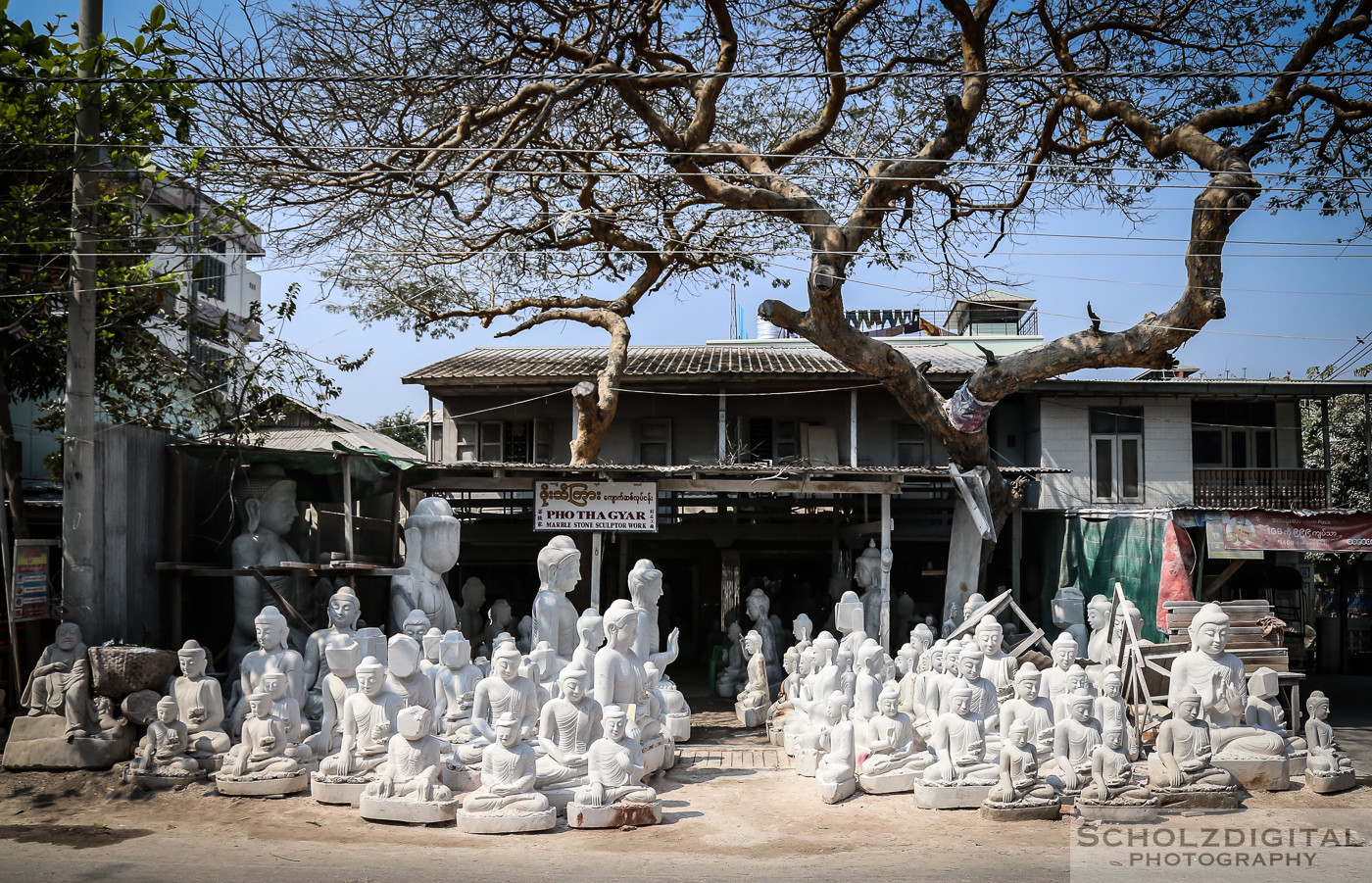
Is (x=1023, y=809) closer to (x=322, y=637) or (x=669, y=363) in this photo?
(x=322, y=637)

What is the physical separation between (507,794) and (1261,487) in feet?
55.8

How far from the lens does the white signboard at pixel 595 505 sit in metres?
13.8

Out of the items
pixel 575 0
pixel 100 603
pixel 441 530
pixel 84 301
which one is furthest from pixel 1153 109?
pixel 100 603

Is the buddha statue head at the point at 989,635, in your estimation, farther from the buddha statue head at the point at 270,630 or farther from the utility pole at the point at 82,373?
the utility pole at the point at 82,373

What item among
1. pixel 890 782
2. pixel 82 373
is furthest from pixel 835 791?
pixel 82 373

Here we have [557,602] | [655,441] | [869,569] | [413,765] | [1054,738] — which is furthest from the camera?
[655,441]

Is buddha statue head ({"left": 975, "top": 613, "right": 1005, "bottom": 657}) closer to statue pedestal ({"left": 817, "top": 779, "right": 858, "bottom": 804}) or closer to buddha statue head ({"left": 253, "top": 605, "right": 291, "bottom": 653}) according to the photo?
statue pedestal ({"left": 817, "top": 779, "right": 858, "bottom": 804})

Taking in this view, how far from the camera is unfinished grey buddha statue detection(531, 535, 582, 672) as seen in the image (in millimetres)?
10984

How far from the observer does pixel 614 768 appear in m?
8.17

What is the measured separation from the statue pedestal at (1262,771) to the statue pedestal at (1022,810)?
2.19 meters

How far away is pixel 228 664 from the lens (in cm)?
1187

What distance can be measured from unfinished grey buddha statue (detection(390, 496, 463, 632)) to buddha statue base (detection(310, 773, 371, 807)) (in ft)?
12.9

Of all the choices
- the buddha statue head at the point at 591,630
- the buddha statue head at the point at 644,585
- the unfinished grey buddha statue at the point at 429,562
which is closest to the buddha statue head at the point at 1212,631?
the buddha statue head at the point at 644,585

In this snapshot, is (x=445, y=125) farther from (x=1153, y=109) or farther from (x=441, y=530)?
(x=1153, y=109)
